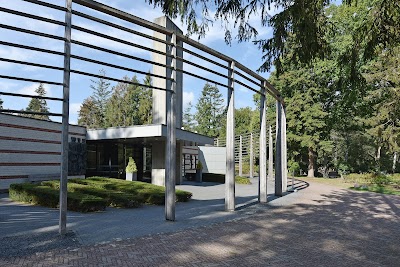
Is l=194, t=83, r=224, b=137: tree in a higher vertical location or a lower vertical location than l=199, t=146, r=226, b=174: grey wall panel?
higher

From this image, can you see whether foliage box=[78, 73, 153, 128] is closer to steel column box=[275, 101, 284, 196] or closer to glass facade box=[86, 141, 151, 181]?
glass facade box=[86, 141, 151, 181]

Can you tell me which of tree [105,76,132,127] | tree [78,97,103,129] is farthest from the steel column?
tree [78,97,103,129]

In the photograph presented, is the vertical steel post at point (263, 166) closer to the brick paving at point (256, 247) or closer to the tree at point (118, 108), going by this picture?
the brick paving at point (256, 247)

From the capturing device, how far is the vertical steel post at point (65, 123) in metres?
6.70

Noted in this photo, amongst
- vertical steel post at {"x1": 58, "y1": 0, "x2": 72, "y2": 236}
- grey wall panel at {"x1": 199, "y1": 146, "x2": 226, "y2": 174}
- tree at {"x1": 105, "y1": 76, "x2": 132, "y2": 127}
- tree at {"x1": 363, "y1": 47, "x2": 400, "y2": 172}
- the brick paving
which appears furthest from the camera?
tree at {"x1": 105, "y1": 76, "x2": 132, "y2": 127}

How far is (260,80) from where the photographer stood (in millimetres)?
13680

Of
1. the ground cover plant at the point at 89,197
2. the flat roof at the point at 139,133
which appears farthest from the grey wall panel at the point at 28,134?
the ground cover plant at the point at 89,197

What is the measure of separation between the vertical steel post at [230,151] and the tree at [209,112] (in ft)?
193

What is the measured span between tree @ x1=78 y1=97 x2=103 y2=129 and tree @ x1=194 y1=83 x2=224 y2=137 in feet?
69.8

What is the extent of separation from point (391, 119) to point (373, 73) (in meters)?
4.26

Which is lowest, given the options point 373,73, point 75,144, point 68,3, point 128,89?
point 75,144

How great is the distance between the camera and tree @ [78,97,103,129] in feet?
211

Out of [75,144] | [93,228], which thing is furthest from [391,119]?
[93,228]

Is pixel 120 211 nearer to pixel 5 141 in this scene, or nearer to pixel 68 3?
pixel 68 3
